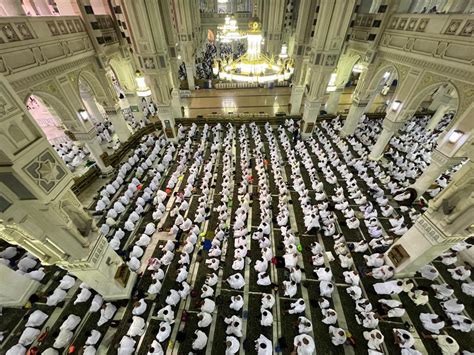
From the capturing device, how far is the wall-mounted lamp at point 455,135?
23.1ft

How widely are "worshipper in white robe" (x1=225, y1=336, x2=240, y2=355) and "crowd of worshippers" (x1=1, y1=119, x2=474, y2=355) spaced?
28 millimetres

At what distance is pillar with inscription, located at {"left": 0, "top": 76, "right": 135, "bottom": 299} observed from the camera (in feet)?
9.49

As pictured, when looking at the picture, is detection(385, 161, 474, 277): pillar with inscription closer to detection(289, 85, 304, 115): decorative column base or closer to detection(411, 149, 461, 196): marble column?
detection(411, 149, 461, 196): marble column

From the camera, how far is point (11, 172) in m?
2.91

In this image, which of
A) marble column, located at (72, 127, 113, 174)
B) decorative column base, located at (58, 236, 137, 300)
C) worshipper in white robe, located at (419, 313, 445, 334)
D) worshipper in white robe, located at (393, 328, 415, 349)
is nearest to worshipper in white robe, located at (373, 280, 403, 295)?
worshipper in white robe, located at (419, 313, 445, 334)

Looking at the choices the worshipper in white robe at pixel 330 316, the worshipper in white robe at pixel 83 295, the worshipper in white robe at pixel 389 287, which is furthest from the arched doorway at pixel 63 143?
the worshipper in white robe at pixel 389 287

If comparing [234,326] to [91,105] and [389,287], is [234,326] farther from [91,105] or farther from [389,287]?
[91,105]

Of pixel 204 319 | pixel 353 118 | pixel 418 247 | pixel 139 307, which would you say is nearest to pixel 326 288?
pixel 418 247

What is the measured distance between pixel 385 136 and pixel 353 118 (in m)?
2.77

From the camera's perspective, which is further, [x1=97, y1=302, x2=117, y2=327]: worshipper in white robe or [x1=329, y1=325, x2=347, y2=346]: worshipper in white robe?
[x1=97, y1=302, x2=117, y2=327]: worshipper in white robe

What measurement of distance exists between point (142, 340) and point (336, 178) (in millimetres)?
9612

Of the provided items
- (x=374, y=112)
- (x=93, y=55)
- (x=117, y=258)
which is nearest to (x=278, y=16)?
(x=374, y=112)

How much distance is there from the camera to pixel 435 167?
7.96 meters

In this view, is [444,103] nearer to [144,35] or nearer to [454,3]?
[454,3]
